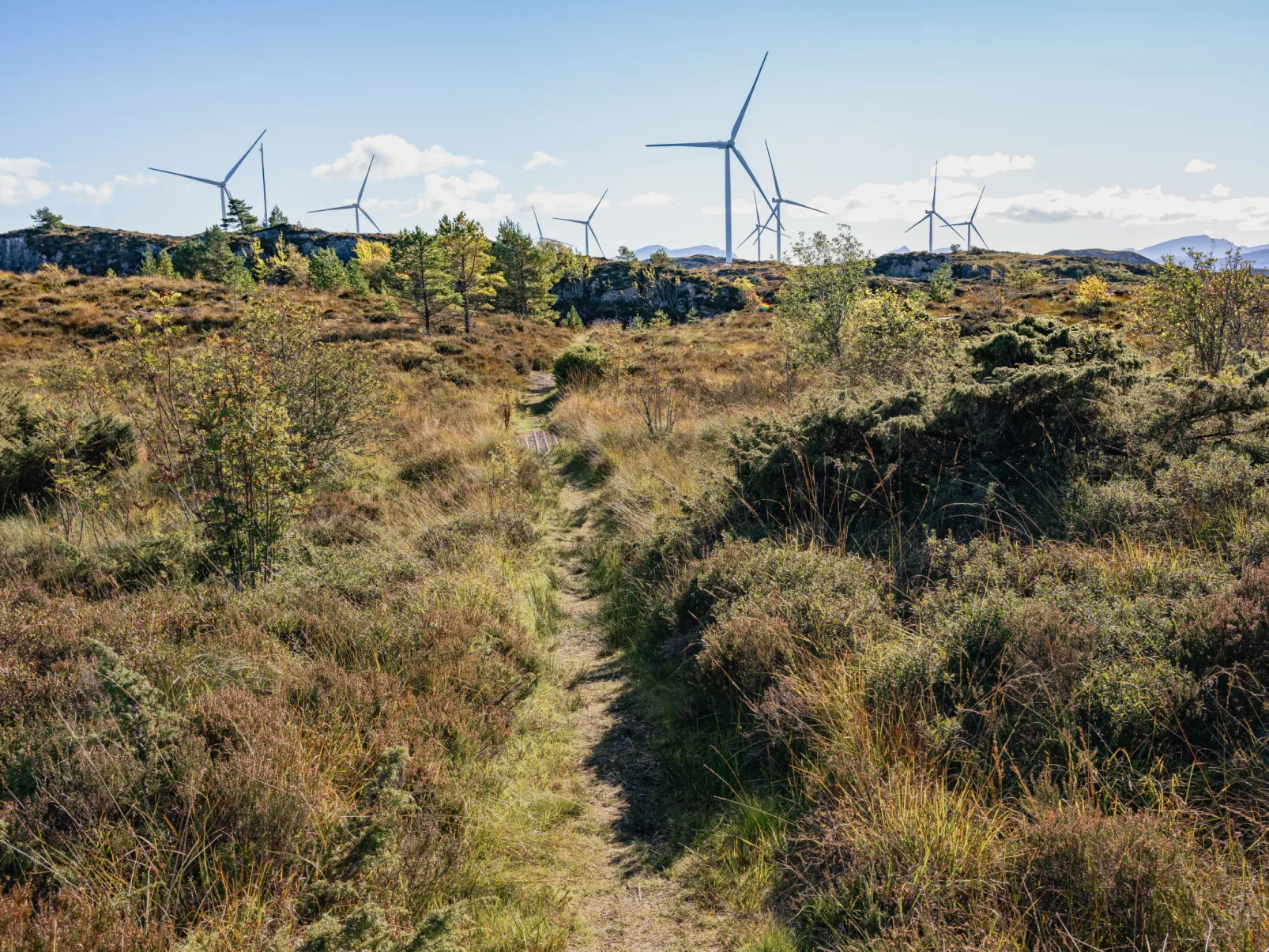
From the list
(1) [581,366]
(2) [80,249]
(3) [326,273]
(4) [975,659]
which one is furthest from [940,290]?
(2) [80,249]

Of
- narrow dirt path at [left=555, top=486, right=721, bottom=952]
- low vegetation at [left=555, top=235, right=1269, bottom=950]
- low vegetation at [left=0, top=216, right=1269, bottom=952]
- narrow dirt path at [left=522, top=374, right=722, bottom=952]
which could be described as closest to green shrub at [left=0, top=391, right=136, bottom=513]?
low vegetation at [left=0, top=216, right=1269, bottom=952]

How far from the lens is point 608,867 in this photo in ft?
12.2

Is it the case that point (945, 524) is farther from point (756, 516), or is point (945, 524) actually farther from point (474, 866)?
point (474, 866)

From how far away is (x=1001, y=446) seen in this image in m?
6.87

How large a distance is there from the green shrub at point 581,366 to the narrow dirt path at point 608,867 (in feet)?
52.8

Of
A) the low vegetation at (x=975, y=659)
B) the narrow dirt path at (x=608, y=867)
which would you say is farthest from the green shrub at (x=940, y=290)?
the narrow dirt path at (x=608, y=867)

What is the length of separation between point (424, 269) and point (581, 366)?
69.6 ft

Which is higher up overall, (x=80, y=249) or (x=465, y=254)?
(x=80, y=249)

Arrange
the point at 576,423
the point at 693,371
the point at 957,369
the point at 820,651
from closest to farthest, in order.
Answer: the point at 820,651
the point at 957,369
the point at 576,423
the point at 693,371

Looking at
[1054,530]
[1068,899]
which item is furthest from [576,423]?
[1068,899]

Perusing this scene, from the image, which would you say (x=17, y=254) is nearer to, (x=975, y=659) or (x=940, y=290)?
(x=940, y=290)

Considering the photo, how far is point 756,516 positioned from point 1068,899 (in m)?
4.96

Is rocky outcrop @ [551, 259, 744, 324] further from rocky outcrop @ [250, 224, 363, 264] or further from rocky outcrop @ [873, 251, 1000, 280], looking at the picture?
rocky outcrop @ [873, 251, 1000, 280]

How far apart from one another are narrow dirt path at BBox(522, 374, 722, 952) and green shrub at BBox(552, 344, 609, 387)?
15.8m
